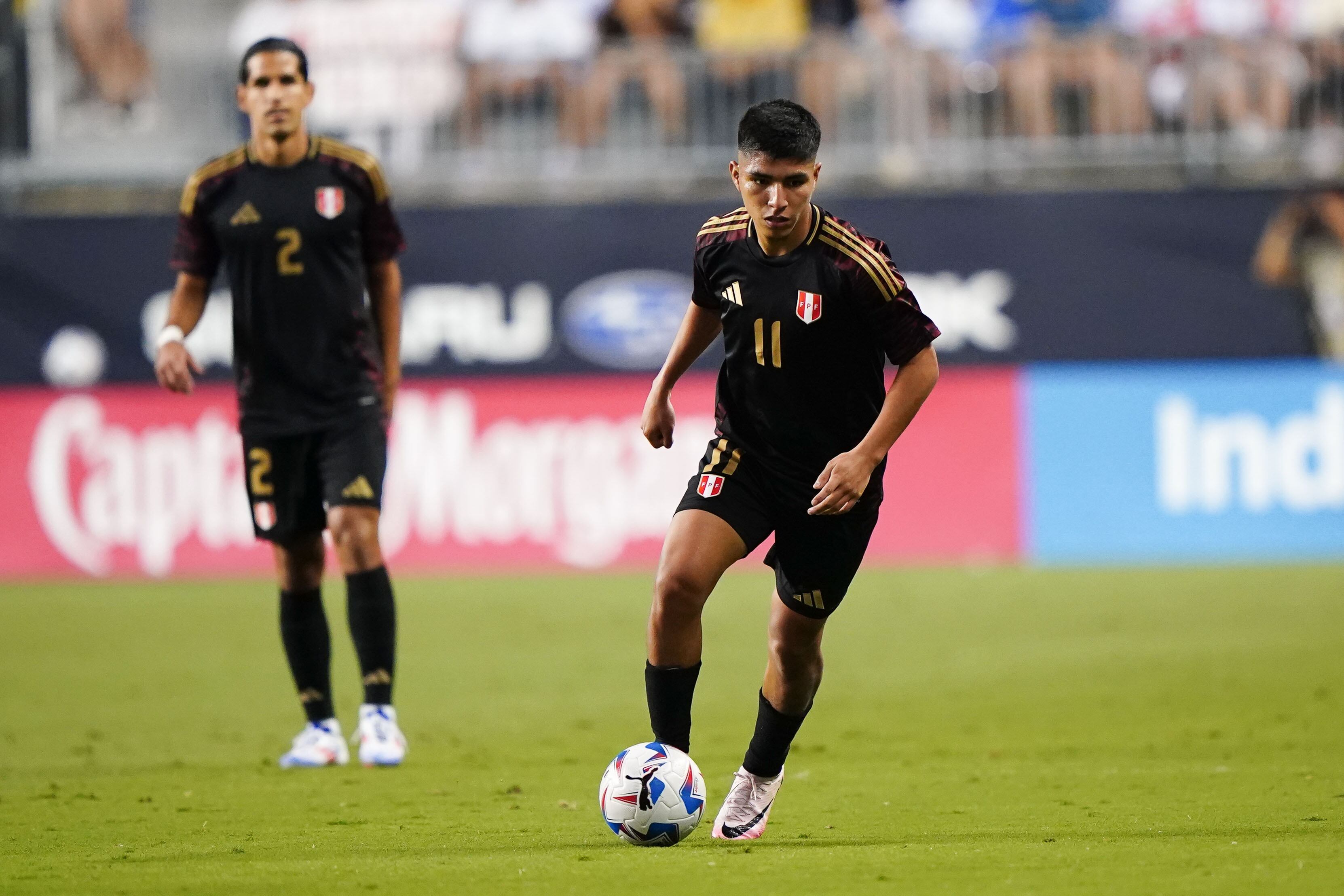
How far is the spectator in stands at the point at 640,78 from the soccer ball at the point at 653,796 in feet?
39.3

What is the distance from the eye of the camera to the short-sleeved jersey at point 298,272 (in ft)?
23.4

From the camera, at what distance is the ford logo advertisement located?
15578mm

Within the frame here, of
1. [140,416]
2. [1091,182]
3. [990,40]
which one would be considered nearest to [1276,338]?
[1091,182]

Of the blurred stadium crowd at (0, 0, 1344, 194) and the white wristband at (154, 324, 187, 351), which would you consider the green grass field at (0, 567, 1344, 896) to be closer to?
the white wristband at (154, 324, 187, 351)

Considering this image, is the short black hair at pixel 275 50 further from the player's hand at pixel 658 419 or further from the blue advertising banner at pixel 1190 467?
the blue advertising banner at pixel 1190 467

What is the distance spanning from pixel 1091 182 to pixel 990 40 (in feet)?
4.85

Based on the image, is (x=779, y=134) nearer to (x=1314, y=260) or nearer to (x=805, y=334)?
(x=805, y=334)

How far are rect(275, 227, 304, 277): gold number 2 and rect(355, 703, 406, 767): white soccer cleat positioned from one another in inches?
63.6

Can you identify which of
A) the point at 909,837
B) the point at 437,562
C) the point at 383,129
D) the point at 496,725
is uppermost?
the point at 383,129

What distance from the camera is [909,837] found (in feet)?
17.3

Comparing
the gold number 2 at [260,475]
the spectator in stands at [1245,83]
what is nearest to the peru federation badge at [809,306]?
the gold number 2 at [260,475]

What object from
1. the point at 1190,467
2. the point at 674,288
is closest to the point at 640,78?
the point at 674,288

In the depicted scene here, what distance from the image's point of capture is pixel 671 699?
17.4 feet

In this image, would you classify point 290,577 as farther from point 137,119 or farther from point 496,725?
point 137,119
